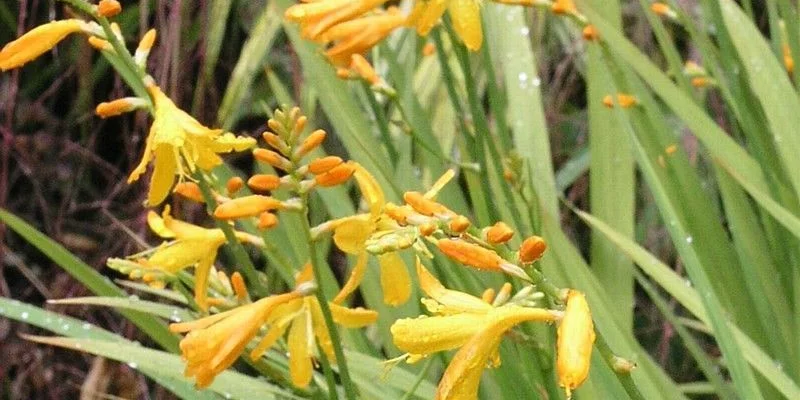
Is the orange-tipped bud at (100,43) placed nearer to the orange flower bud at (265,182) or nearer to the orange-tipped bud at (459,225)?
the orange flower bud at (265,182)

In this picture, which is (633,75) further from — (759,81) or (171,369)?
(171,369)

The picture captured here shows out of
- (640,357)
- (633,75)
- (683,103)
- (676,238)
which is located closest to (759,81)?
(683,103)

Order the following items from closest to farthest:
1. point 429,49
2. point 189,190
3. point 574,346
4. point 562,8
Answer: point 574,346, point 189,190, point 562,8, point 429,49

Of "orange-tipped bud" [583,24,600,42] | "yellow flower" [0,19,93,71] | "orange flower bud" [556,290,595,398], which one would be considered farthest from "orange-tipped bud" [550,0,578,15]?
"orange flower bud" [556,290,595,398]

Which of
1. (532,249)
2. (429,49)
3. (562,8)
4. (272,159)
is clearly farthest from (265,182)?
(429,49)

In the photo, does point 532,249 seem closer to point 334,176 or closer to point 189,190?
point 334,176
